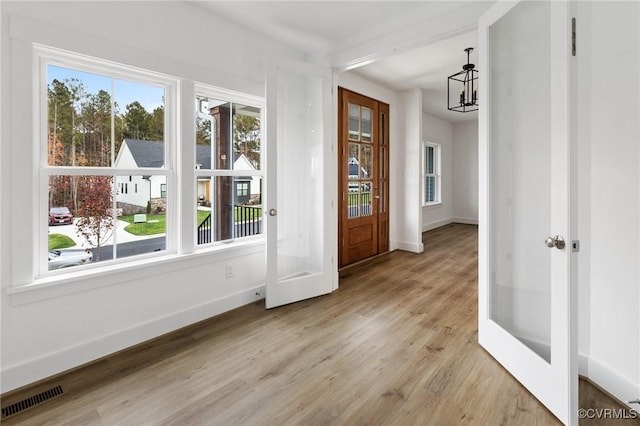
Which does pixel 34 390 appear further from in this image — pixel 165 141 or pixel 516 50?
pixel 516 50

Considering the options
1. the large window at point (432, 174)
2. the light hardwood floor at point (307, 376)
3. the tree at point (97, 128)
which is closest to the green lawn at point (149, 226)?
the tree at point (97, 128)

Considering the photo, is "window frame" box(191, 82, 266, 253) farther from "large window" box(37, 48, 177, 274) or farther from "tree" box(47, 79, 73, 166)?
"tree" box(47, 79, 73, 166)

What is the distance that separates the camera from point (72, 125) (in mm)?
2291

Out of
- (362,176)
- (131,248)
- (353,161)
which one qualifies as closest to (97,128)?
(131,248)

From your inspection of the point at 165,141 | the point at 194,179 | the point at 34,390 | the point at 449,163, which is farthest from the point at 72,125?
the point at 449,163

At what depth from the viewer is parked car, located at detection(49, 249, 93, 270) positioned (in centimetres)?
225

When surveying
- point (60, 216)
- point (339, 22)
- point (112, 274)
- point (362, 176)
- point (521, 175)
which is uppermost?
point (339, 22)

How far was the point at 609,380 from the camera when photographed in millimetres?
1899

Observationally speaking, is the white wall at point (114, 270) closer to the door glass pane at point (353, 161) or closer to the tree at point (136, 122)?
the tree at point (136, 122)

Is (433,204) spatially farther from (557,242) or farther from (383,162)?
(557,242)

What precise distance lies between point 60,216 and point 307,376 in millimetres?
1984

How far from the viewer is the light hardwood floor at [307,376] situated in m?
1.74

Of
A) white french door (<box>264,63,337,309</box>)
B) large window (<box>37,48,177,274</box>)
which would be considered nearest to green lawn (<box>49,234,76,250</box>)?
large window (<box>37,48,177,274</box>)

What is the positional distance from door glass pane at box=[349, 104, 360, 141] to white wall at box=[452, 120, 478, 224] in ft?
16.6
